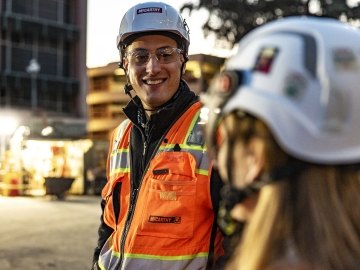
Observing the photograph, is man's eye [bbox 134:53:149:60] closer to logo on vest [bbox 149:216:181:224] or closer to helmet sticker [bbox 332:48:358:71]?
logo on vest [bbox 149:216:181:224]

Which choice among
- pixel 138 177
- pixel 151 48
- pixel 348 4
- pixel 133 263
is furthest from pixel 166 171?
pixel 348 4

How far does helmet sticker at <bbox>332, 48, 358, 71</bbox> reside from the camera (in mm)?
1269

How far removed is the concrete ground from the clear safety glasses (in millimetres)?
5920

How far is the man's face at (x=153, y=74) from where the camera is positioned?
9.03 ft

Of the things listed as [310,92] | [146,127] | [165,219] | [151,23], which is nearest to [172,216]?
[165,219]

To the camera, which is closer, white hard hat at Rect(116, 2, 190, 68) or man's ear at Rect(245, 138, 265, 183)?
man's ear at Rect(245, 138, 265, 183)

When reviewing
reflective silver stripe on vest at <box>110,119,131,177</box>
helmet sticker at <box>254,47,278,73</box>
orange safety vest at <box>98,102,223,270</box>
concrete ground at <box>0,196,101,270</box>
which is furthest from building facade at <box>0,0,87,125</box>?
helmet sticker at <box>254,47,278,73</box>

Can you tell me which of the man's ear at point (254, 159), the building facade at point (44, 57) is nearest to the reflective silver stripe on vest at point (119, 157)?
the man's ear at point (254, 159)

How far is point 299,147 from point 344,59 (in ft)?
0.62

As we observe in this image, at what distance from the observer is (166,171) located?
2.47 metres

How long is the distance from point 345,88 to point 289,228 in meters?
0.28

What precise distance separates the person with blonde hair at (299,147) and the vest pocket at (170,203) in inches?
42.0

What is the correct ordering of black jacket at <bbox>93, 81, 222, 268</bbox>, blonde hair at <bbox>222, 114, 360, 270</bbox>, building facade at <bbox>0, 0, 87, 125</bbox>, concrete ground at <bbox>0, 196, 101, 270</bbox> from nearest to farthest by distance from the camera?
blonde hair at <bbox>222, 114, 360, 270</bbox>, black jacket at <bbox>93, 81, 222, 268</bbox>, concrete ground at <bbox>0, 196, 101, 270</bbox>, building facade at <bbox>0, 0, 87, 125</bbox>

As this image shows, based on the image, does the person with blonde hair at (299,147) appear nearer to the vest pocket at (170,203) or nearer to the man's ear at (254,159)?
the man's ear at (254,159)
